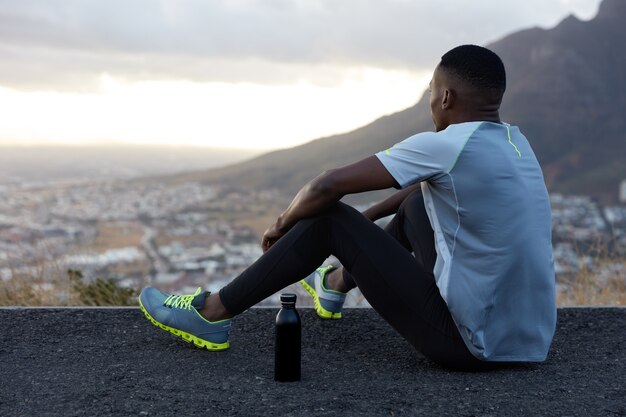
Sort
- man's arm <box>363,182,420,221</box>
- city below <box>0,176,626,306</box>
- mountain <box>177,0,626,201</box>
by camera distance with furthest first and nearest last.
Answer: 1. mountain <box>177,0,626,201</box>
2. city below <box>0,176,626,306</box>
3. man's arm <box>363,182,420,221</box>

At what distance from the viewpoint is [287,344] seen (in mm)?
3486

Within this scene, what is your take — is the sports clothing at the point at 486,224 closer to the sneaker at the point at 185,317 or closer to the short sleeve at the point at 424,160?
the short sleeve at the point at 424,160

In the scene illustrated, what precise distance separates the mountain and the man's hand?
2603cm

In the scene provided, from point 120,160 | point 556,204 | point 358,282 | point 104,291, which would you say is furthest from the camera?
point 120,160

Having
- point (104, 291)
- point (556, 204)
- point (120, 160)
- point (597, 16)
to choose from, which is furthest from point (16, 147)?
point (104, 291)

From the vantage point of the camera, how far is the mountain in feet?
109

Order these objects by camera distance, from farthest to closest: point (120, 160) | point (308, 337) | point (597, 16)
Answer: point (120, 160), point (597, 16), point (308, 337)

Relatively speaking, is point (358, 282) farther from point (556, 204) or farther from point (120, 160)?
point (120, 160)

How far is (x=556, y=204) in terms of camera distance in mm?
27875

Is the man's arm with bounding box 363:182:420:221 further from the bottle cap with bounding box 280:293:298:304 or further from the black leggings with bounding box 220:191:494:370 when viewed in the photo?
the bottle cap with bounding box 280:293:298:304

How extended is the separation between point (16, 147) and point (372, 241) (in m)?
84.5

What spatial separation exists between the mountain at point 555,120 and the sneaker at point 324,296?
82.6 feet

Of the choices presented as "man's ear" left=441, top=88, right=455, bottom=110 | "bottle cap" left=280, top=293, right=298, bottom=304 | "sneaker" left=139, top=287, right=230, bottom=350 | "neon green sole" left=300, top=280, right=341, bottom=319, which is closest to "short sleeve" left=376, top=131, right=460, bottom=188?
"man's ear" left=441, top=88, right=455, bottom=110

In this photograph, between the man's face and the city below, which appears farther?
the city below
